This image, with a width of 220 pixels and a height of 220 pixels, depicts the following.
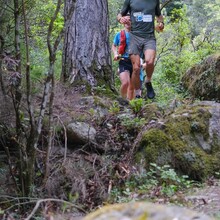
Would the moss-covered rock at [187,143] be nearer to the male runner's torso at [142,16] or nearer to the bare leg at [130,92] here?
the bare leg at [130,92]

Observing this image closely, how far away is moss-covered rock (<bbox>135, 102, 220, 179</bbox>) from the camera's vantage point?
5297 mm

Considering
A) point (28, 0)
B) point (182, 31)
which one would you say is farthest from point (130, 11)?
point (182, 31)

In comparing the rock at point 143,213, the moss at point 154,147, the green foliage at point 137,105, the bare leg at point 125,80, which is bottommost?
the moss at point 154,147

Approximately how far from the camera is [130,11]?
24.7ft

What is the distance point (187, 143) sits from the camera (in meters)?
5.54

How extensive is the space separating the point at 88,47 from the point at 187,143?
2964 mm

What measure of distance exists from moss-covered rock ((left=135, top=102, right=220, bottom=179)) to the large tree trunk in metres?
2.11

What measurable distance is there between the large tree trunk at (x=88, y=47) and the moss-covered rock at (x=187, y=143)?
2106 millimetres

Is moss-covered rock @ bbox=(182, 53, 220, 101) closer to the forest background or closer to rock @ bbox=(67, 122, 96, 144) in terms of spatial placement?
the forest background

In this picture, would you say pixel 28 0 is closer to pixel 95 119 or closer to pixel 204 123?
pixel 95 119

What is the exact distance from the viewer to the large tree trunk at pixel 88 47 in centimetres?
754

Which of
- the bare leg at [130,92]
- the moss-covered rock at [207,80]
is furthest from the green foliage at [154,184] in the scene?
the moss-covered rock at [207,80]

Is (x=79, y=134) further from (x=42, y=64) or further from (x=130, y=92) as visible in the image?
(x=42, y=64)

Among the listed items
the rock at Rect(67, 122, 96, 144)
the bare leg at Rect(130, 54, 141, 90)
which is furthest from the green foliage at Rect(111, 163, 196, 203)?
the bare leg at Rect(130, 54, 141, 90)
